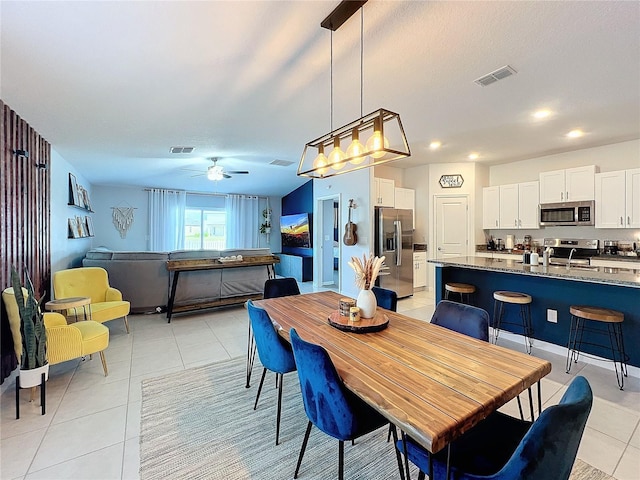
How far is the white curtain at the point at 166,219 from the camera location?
777 cm

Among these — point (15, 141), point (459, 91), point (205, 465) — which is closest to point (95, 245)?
point (15, 141)

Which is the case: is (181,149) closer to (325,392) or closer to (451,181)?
(325,392)

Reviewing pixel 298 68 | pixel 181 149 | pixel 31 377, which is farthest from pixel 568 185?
pixel 31 377

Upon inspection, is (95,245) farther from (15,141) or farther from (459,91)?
(459,91)

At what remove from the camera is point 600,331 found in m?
2.87

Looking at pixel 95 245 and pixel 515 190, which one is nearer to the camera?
pixel 515 190

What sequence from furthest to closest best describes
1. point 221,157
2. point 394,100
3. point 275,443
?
point 221,157 < point 394,100 < point 275,443

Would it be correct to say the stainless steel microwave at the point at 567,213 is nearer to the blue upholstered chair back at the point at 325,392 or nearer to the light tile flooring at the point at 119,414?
the light tile flooring at the point at 119,414

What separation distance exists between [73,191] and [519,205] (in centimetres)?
800

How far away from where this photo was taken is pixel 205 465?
172cm

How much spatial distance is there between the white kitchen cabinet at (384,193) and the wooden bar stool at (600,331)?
136 inches

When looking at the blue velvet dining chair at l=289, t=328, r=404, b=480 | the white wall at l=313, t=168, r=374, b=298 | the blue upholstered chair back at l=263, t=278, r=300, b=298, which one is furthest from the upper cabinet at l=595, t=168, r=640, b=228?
the blue velvet dining chair at l=289, t=328, r=404, b=480

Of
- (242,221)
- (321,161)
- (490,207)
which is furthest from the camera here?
(242,221)

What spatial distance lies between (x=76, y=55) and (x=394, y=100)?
2.67m
